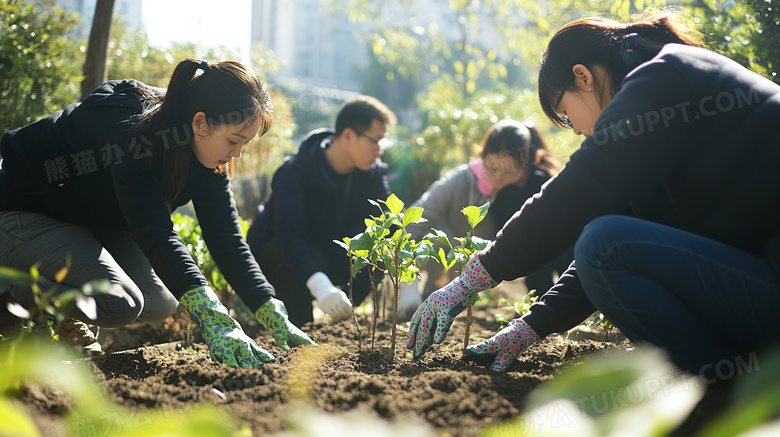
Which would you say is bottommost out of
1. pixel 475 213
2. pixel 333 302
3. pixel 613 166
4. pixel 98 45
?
pixel 333 302

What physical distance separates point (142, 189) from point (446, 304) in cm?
119

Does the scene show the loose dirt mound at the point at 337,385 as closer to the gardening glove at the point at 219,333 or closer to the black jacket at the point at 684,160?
the gardening glove at the point at 219,333

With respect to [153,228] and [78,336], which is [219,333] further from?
[78,336]

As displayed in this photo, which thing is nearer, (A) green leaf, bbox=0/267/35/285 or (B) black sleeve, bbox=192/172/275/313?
(A) green leaf, bbox=0/267/35/285

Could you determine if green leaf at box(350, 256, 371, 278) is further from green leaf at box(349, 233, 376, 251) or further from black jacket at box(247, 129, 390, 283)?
black jacket at box(247, 129, 390, 283)

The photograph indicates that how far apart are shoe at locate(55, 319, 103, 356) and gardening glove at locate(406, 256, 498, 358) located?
1403 millimetres

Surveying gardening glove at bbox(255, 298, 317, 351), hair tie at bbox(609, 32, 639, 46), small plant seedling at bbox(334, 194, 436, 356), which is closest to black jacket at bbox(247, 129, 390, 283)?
gardening glove at bbox(255, 298, 317, 351)

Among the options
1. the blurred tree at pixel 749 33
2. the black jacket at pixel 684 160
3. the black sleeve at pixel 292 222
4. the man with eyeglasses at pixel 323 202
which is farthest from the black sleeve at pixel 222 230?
the blurred tree at pixel 749 33

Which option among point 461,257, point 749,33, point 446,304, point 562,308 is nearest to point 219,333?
point 446,304

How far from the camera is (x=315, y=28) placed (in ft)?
213

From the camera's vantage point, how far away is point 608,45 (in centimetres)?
180

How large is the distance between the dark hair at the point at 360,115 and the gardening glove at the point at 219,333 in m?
1.91

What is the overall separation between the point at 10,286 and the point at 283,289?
5.06 ft

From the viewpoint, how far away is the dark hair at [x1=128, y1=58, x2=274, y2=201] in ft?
6.84
